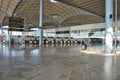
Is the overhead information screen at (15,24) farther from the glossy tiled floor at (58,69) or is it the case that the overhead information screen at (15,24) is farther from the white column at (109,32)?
the glossy tiled floor at (58,69)

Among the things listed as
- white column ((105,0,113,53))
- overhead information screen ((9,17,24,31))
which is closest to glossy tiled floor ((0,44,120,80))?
white column ((105,0,113,53))

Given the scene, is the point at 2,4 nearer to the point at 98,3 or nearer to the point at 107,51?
the point at 98,3

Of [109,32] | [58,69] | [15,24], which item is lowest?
[58,69]

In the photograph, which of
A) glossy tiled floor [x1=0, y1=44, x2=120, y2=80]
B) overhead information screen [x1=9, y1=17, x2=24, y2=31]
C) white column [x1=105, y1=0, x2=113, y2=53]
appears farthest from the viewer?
overhead information screen [x1=9, y1=17, x2=24, y2=31]

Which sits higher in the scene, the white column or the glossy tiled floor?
the white column

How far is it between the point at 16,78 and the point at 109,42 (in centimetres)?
1484

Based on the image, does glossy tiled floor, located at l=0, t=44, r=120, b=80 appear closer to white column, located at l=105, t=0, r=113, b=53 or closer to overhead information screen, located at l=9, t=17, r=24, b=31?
white column, located at l=105, t=0, r=113, b=53

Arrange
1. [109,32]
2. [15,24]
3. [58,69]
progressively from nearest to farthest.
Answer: [58,69] < [109,32] < [15,24]

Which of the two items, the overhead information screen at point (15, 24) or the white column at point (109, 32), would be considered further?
the overhead information screen at point (15, 24)

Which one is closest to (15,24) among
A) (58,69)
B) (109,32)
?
(109,32)

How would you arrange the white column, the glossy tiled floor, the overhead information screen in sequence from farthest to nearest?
the overhead information screen
the white column
the glossy tiled floor

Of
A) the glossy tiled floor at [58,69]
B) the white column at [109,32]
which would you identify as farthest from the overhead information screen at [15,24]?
the glossy tiled floor at [58,69]

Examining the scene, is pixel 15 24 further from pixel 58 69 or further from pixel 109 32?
pixel 58 69

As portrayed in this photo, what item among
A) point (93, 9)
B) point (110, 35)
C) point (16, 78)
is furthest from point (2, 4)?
point (16, 78)
